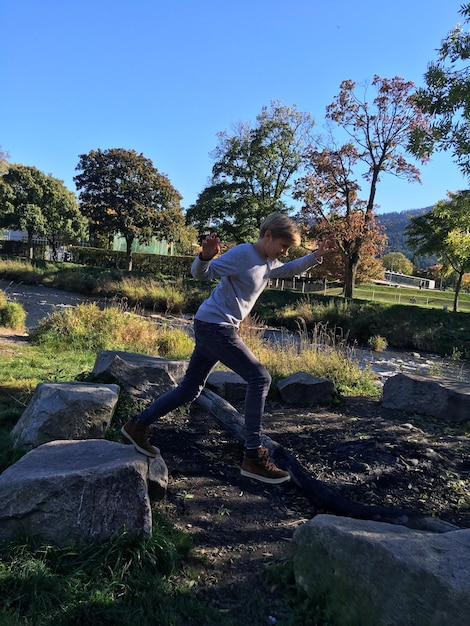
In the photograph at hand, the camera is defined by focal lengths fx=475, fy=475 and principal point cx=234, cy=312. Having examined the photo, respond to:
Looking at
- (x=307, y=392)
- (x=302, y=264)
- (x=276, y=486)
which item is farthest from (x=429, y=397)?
(x=302, y=264)

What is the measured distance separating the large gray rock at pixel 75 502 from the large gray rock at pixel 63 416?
917mm

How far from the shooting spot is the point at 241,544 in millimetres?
2764

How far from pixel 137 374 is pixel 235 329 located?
7.59 feet

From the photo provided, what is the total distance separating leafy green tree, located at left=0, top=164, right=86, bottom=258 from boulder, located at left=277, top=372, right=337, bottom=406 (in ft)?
112

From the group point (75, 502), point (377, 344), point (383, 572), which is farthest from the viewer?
point (377, 344)

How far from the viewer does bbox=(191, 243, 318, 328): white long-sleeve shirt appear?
10.1 ft

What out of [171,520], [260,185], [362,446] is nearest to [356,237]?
[260,185]

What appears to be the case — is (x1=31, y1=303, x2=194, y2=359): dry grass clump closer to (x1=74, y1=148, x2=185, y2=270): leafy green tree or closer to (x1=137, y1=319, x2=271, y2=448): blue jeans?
(x1=137, y1=319, x2=271, y2=448): blue jeans

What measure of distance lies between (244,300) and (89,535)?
165 cm

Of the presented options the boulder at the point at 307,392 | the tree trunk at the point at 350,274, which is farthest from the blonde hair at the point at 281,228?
the tree trunk at the point at 350,274

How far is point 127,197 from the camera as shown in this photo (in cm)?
3397

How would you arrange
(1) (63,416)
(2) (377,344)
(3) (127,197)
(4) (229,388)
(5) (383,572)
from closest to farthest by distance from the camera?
(5) (383,572) → (1) (63,416) → (4) (229,388) → (2) (377,344) → (3) (127,197)

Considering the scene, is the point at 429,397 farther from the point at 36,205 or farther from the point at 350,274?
the point at 36,205

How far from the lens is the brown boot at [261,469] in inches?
127
